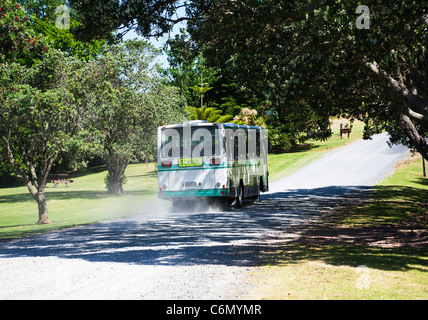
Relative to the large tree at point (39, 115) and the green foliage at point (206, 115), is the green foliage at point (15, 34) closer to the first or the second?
the large tree at point (39, 115)

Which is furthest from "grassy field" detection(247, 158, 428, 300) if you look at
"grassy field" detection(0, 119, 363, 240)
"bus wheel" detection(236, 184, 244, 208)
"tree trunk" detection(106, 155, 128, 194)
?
"tree trunk" detection(106, 155, 128, 194)

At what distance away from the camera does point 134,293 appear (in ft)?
21.5

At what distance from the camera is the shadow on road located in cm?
962

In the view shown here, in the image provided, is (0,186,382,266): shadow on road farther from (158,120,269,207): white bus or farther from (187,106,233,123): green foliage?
(187,106,233,123): green foliage

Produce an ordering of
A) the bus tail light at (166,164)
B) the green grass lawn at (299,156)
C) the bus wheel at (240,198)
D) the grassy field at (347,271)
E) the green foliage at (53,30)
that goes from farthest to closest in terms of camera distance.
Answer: the green foliage at (53,30)
the green grass lawn at (299,156)
the bus wheel at (240,198)
the bus tail light at (166,164)
the grassy field at (347,271)

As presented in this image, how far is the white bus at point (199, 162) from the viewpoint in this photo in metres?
18.2

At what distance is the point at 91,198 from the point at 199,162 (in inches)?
603

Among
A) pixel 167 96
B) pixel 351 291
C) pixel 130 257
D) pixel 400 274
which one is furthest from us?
pixel 167 96

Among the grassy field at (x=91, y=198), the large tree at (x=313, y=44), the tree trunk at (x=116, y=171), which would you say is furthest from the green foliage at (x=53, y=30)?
the large tree at (x=313, y=44)

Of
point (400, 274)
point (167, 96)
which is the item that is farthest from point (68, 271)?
point (167, 96)

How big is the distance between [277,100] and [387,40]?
2.73 meters

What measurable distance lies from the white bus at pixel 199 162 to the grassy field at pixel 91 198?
10.2 ft

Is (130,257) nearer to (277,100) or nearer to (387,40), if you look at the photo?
(277,100)

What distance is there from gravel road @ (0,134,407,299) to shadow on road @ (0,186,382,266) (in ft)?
0.07
